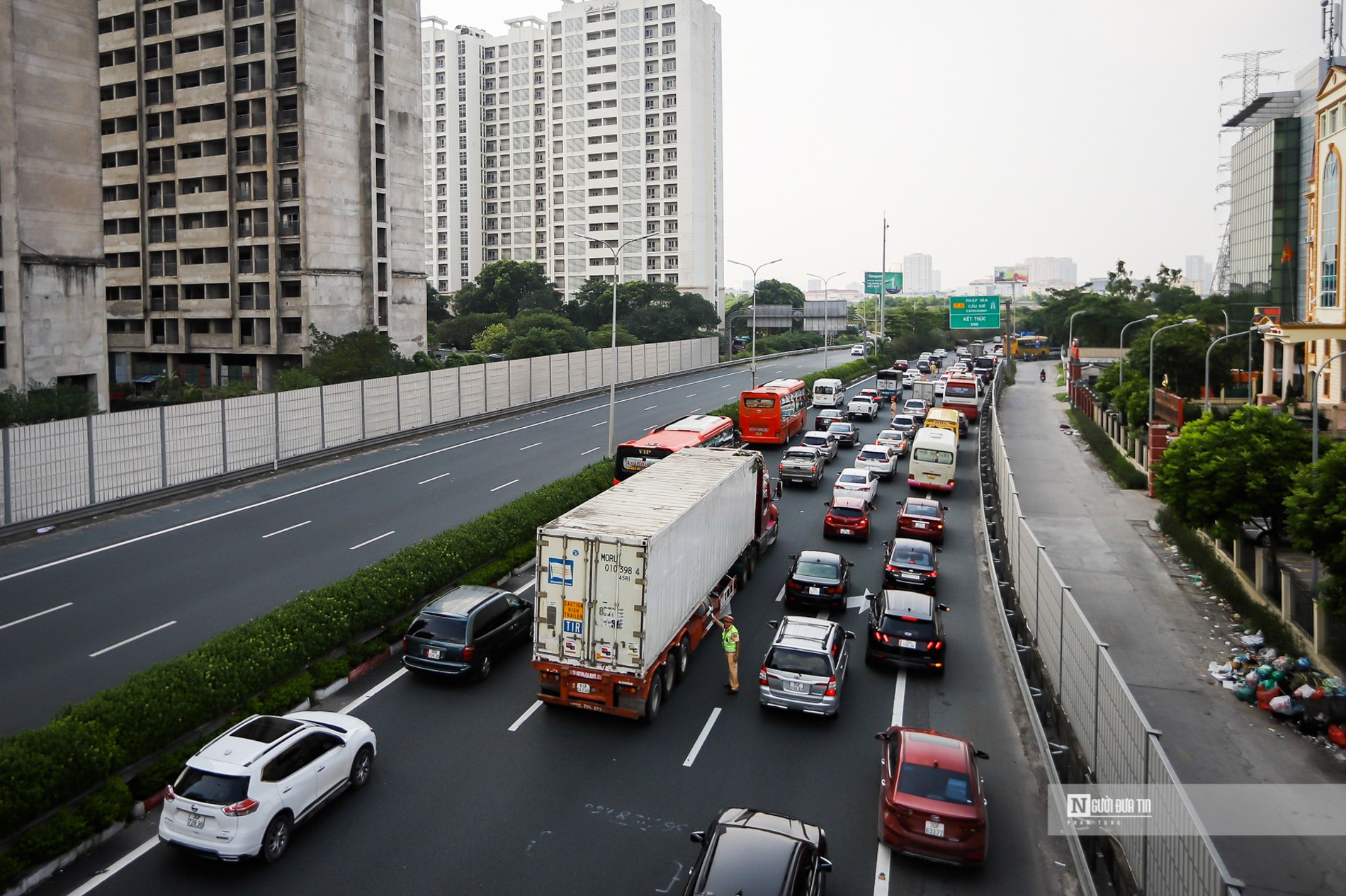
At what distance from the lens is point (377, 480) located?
36.0 meters

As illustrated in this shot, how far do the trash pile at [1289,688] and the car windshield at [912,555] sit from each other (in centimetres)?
677

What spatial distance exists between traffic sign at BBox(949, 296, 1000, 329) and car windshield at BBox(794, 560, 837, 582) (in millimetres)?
54588

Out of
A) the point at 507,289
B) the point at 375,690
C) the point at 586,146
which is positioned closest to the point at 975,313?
the point at 507,289

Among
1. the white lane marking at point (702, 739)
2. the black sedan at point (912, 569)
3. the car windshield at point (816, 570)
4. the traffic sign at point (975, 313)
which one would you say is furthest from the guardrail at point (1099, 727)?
the traffic sign at point (975, 313)

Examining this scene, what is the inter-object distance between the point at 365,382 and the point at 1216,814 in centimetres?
3724

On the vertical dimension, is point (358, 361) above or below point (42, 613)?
above

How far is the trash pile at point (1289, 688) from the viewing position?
17.9 m

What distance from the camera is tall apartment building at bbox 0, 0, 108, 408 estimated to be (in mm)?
43312

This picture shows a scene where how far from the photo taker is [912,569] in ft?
78.3

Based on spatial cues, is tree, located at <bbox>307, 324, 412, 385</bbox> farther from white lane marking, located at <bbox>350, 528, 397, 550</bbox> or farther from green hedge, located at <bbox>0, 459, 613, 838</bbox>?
green hedge, located at <bbox>0, 459, 613, 838</bbox>

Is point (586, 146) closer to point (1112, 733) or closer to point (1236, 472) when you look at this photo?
point (1236, 472)

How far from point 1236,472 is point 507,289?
321ft

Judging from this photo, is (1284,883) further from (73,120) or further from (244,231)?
(244,231)

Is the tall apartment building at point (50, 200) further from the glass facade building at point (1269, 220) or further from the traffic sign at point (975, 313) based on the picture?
the glass facade building at point (1269, 220)
